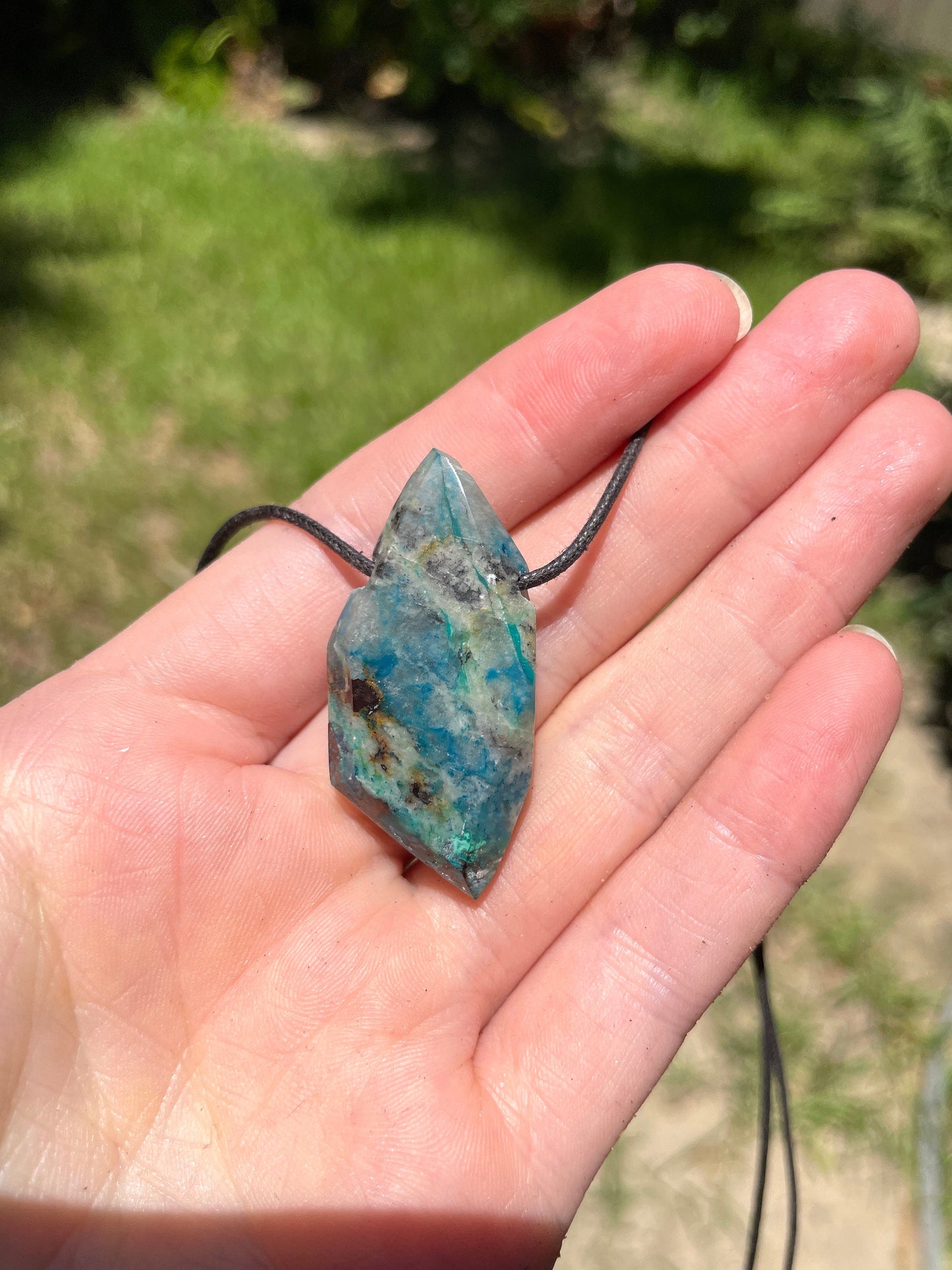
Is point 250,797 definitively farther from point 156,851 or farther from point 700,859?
point 700,859

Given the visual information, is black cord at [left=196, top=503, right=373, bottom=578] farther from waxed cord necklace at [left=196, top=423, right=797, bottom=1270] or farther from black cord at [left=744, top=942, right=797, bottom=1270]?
black cord at [left=744, top=942, right=797, bottom=1270]

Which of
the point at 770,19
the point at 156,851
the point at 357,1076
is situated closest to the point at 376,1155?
the point at 357,1076

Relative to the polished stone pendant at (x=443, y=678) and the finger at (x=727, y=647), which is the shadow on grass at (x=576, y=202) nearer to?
the finger at (x=727, y=647)

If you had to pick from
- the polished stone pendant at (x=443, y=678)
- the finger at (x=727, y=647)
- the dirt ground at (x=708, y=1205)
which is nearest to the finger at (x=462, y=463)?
the polished stone pendant at (x=443, y=678)

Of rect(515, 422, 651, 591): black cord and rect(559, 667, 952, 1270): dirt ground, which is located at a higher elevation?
rect(515, 422, 651, 591): black cord

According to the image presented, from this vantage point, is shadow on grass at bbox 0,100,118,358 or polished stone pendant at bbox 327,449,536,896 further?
shadow on grass at bbox 0,100,118,358

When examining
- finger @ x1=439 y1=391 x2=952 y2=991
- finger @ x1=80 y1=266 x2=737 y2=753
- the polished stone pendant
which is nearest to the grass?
finger @ x1=439 y1=391 x2=952 y2=991

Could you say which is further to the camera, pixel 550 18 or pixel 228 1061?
pixel 550 18
